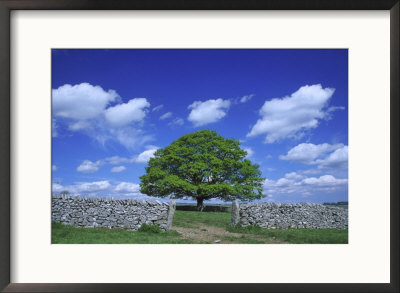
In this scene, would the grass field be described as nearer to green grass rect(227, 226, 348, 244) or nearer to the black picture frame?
green grass rect(227, 226, 348, 244)

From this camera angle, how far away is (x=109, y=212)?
6.62 m

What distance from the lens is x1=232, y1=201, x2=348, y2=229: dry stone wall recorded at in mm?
7316

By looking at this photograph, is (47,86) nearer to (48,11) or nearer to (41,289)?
(48,11)

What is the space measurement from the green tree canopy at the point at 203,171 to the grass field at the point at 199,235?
322 cm

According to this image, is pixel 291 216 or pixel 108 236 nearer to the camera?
pixel 108 236

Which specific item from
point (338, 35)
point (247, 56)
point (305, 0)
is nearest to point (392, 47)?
point (338, 35)

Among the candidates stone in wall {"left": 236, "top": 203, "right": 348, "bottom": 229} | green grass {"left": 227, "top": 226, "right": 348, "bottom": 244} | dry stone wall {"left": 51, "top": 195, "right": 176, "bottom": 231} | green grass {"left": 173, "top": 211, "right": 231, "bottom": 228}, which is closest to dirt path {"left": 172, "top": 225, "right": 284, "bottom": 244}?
green grass {"left": 227, "top": 226, "right": 348, "bottom": 244}

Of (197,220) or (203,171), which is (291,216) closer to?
(197,220)

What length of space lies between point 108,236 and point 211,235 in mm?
2291

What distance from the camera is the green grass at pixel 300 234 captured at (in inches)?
240

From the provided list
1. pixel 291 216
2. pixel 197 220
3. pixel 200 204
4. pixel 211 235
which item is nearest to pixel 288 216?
pixel 291 216

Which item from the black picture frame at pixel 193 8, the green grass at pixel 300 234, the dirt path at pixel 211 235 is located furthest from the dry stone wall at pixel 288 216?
the black picture frame at pixel 193 8

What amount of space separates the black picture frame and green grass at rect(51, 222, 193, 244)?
73.1 inches

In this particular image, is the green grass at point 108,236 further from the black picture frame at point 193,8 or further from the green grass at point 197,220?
the black picture frame at point 193,8
